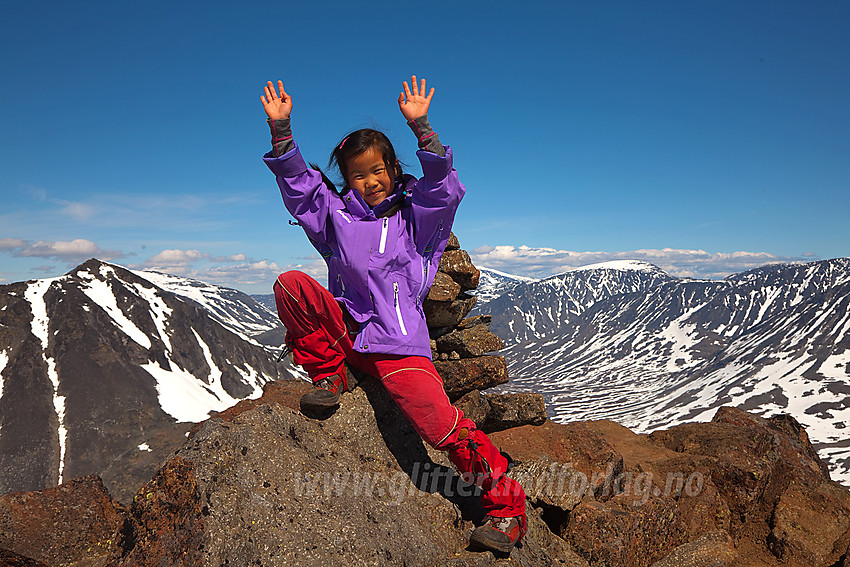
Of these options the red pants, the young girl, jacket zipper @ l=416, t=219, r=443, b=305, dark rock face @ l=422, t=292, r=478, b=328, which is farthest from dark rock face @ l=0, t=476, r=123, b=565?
dark rock face @ l=422, t=292, r=478, b=328

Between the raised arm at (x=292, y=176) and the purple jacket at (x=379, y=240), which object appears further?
the purple jacket at (x=379, y=240)

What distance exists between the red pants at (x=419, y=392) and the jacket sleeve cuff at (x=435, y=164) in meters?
2.46

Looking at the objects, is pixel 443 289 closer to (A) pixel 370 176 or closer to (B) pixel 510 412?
(B) pixel 510 412

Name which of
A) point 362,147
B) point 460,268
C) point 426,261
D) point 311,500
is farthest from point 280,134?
point 460,268

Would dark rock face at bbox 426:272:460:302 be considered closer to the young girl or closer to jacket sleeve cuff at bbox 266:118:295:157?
the young girl

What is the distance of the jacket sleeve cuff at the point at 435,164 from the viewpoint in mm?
6270

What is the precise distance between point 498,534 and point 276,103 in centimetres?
694

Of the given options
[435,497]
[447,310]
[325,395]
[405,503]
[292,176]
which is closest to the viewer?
[292,176]

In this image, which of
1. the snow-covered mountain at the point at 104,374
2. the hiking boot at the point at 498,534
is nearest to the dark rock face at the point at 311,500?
the hiking boot at the point at 498,534

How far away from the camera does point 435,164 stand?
250 inches

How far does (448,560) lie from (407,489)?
1422 mm

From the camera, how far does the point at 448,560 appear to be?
6547 millimetres

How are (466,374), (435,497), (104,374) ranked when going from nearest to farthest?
1. (435,497)
2. (466,374)
3. (104,374)

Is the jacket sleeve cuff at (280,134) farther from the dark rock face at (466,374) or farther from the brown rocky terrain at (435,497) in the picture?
the dark rock face at (466,374)
